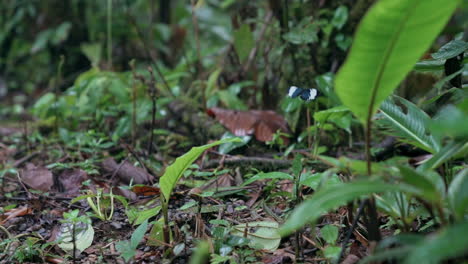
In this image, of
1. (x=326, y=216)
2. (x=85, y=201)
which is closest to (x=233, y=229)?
(x=326, y=216)

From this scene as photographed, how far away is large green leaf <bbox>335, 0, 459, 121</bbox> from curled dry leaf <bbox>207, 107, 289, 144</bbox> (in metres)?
1.31

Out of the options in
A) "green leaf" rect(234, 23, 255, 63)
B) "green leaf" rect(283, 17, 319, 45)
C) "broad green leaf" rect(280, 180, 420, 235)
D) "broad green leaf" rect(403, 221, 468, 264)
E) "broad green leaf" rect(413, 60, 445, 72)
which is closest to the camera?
"broad green leaf" rect(403, 221, 468, 264)

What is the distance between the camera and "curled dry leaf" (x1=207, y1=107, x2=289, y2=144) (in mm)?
2318

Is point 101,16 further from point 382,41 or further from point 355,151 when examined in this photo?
point 382,41

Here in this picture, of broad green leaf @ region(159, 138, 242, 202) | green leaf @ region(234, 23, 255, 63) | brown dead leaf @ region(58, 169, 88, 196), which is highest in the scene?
green leaf @ region(234, 23, 255, 63)

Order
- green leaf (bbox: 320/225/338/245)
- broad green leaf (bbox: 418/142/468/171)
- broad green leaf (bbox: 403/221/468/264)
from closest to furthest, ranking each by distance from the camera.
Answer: broad green leaf (bbox: 403/221/468/264) < broad green leaf (bbox: 418/142/468/171) < green leaf (bbox: 320/225/338/245)

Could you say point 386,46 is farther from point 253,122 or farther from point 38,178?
point 38,178

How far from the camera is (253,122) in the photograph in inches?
92.7

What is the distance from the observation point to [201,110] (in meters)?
2.73

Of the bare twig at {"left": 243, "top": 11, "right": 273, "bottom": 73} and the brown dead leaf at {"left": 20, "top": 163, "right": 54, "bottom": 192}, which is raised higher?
the bare twig at {"left": 243, "top": 11, "right": 273, "bottom": 73}

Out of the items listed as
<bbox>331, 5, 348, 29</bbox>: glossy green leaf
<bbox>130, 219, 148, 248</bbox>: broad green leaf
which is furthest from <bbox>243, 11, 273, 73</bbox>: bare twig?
<bbox>130, 219, 148, 248</bbox>: broad green leaf

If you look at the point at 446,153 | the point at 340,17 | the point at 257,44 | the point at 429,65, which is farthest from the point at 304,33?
the point at 446,153

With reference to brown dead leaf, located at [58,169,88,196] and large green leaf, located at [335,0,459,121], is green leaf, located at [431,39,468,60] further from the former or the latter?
brown dead leaf, located at [58,169,88,196]

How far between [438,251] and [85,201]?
1.41 meters
